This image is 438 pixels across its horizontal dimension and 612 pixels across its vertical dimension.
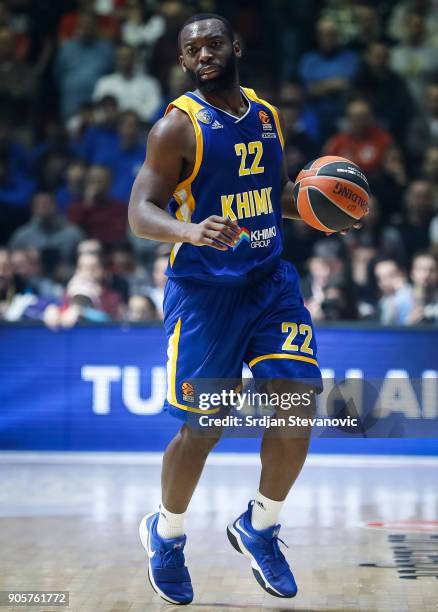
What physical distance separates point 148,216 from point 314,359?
0.89 meters

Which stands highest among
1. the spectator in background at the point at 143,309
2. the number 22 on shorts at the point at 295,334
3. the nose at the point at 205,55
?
the nose at the point at 205,55

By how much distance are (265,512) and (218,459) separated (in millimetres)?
3906

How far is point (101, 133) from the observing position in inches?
481

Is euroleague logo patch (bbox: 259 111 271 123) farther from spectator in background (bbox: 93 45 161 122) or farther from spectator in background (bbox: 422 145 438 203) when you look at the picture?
spectator in background (bbox: 93 45 161 122)

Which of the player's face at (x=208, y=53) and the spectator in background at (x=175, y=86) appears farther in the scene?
the spectator in background at (x=175, y=86)

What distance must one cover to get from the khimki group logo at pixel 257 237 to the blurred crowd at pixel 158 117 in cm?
512

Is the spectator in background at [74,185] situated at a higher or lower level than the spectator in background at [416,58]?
lower

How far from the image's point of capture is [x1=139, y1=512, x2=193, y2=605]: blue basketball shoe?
4750mm

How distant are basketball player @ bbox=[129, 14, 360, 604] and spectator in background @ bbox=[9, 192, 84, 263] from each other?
21.2ft

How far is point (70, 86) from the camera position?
505 inches

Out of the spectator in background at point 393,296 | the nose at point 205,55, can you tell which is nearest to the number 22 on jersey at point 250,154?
the nose at point 205,55

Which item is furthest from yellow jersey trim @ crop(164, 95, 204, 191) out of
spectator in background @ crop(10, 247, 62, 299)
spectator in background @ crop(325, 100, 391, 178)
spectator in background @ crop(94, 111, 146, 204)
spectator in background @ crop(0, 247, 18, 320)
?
spectator in background @ crop(94, 111, 146, 204)

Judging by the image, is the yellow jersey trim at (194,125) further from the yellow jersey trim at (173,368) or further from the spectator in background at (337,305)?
the spectator in background at (337,305)

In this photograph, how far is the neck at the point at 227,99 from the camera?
490 centimetres
